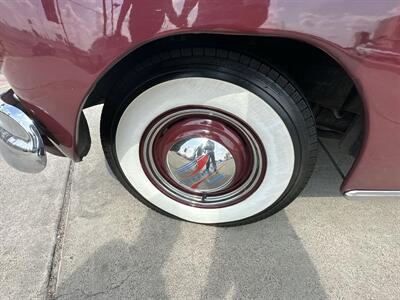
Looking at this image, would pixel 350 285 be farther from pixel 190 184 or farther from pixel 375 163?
pixel 190 184

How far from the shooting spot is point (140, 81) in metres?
1.29

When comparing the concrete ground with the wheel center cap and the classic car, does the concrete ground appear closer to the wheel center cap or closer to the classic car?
the classic car

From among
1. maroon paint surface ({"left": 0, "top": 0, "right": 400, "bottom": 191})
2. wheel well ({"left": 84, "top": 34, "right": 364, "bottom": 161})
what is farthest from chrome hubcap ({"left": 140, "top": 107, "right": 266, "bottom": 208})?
maroon paint surface ({"left": 0, "top": 0, "right": 400, "bottom": 191})

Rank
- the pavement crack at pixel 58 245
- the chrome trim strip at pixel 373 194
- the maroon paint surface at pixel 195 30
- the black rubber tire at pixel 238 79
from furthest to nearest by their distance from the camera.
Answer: the pavement crack at pixel 58 245, the chrome trim strip at pixel 373 194, the black rubber tire at pixel 238 79, the maroon paint surface at pixel 195 30

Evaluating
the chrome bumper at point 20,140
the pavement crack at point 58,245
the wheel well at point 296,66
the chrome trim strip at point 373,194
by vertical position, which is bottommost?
the pavement crack at point 58,245

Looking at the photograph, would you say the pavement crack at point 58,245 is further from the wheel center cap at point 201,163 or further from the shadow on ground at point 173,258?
Result: the wheel center cap at point 201,163

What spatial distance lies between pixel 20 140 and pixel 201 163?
0.83 meters

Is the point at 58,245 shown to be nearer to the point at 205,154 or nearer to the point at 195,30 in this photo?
the point at 205,154

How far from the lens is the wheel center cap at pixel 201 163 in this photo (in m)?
1.40

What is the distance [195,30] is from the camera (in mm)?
1048

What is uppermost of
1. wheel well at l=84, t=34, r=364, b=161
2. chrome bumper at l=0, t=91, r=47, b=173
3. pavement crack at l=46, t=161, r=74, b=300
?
wheel well at l=84, t=34, r=364, b=161

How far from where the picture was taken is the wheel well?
1265mm

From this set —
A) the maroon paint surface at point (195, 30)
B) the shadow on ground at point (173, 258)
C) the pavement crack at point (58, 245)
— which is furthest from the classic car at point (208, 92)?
the pavement crack at point (58, 245)

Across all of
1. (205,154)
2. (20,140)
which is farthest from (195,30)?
(20,140)
